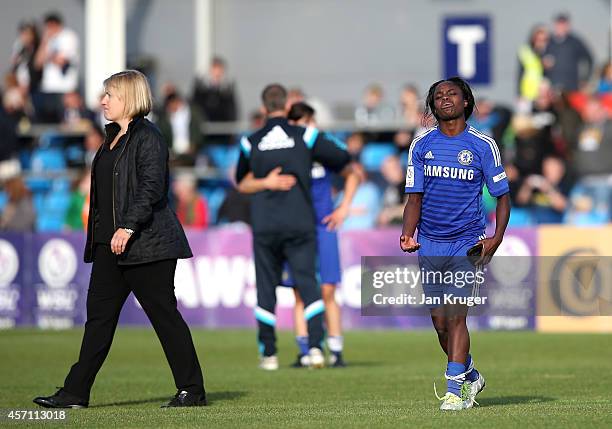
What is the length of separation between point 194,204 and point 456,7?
27.2 feet

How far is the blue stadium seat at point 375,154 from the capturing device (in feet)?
81.2

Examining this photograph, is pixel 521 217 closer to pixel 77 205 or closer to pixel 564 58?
pixel 564 58

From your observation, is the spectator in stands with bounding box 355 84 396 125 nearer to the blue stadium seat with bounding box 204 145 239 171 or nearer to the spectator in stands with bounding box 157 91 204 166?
the blue stadium seat with bounding box 204 145 239 171

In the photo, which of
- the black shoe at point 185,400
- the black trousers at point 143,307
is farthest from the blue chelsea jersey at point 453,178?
the black shoe at point 185,400

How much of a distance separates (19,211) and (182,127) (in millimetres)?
3826

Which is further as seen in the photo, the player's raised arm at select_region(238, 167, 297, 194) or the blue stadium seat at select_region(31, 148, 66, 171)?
the blue stadium seat at select_region(31, 148, 66, 171)

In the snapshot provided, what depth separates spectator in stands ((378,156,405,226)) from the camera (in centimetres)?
2155

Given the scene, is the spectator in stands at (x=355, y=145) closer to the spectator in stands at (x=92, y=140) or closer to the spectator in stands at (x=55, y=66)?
the spectator in stands at (x=92, y=140)

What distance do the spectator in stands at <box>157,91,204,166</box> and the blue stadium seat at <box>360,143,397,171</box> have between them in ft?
9.71

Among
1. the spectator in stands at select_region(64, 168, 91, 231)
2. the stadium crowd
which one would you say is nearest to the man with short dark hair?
the stadium crowd

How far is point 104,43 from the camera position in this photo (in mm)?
27844

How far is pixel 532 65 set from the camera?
24359mm

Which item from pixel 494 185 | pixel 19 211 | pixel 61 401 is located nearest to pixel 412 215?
pixel 494 185

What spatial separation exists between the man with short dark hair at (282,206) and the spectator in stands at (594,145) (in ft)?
30.7
